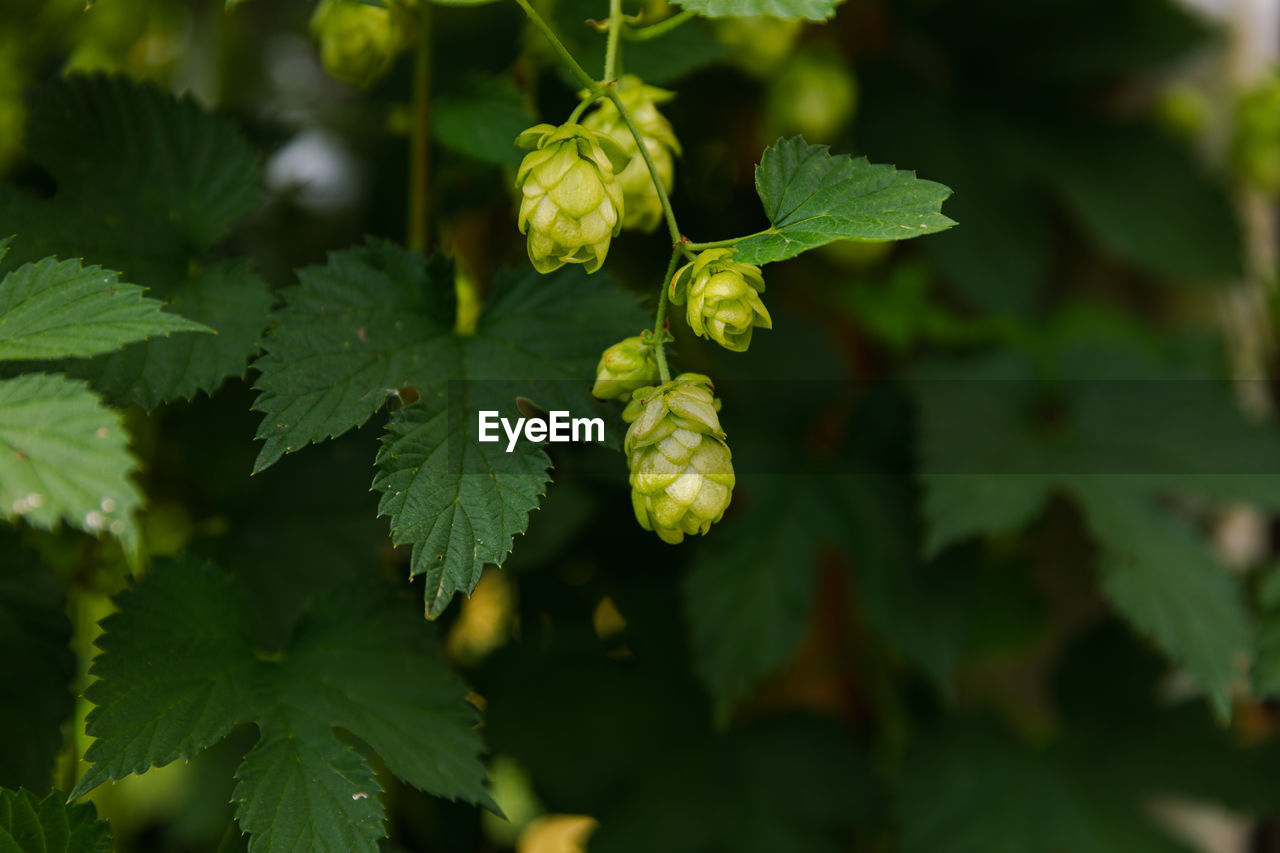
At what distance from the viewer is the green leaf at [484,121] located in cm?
67

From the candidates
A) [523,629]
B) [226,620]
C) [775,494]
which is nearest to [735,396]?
[775,494]

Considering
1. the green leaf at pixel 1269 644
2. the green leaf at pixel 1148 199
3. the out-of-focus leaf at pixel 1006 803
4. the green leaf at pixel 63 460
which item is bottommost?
the out-of-focus leaf at pixel 1006 803

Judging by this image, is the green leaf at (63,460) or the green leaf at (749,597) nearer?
the green leaf at (63,460)

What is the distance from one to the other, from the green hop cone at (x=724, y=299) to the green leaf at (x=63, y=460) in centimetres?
30

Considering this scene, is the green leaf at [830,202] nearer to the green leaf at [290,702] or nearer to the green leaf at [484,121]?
the green leaf at [484,121]

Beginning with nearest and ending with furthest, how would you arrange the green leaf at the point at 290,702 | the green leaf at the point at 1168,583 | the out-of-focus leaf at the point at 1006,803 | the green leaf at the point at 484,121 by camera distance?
1. the green leaf at the point at 290,702
2. the green leaf at the point at 484,121
3. the green leaf at the point at 1168,583
4. the out-of-focus leaf at the point at 1006,803

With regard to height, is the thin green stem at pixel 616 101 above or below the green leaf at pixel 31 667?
above

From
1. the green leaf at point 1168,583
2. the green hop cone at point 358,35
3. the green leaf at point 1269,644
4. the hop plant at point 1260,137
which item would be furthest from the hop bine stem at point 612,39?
the hop plant at point 1260,137

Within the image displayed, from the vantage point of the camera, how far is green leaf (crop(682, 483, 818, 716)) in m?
0.88

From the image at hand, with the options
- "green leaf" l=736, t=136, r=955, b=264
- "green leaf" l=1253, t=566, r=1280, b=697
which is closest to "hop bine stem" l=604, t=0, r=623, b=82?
"green leaf" l=736, t=136, r=955, b=264

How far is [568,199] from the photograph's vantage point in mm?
499

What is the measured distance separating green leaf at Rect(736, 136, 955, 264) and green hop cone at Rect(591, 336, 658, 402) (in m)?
0.08

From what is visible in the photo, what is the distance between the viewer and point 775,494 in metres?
1.00

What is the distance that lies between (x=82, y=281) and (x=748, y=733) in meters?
0.86
